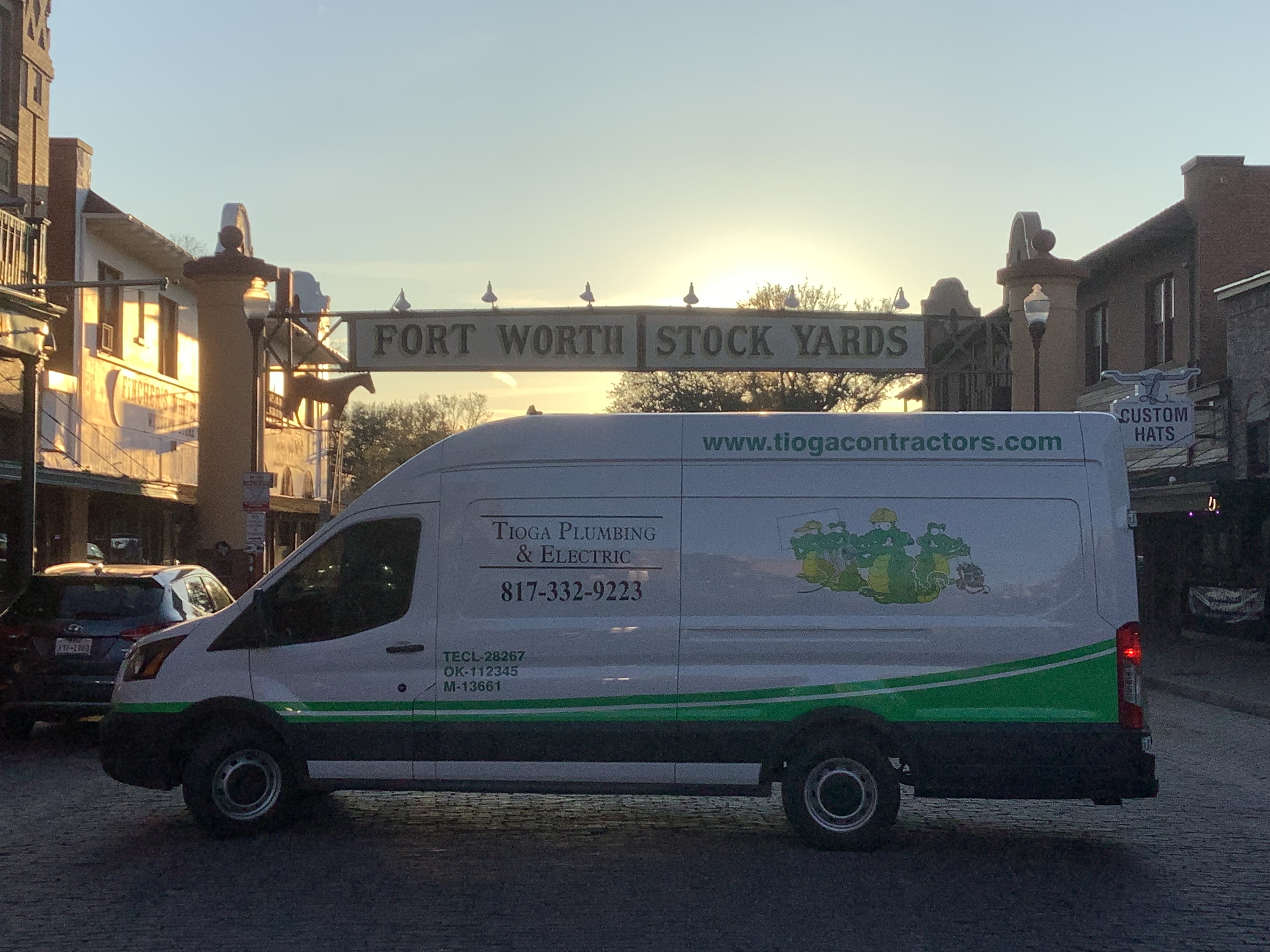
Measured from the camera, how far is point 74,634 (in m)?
12.9

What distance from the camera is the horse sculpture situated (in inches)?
1722

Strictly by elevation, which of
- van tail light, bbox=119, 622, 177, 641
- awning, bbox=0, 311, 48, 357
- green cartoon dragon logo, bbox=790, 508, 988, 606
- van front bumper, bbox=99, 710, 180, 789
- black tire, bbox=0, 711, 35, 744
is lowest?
black tire, bbox=0, 711, 35, 744

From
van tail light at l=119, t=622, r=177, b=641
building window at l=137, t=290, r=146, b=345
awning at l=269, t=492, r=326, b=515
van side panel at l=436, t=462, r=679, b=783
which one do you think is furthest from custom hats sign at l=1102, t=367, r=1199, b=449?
building window at l=137, t=290, r=146, b=345

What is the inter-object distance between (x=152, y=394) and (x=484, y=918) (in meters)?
26.1

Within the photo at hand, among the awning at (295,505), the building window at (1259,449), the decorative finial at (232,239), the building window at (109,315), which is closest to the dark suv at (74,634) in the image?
the decorative finial at (232,239)

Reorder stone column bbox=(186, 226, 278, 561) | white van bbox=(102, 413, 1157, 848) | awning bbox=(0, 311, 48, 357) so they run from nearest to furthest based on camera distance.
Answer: white van bbox=(102, 413, 1157, 848), awning bbox=(0, 311, 48, 357), stone column bbox=(186, 226, 278, 561)

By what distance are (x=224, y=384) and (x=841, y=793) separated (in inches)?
677

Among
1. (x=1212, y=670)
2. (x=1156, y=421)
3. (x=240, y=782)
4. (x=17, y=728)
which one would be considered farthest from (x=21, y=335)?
(x=1212, y=670)

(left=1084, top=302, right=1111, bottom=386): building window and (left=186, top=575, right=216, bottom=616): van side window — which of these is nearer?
(left=186, top=575, right=216, bottom=616): van side window

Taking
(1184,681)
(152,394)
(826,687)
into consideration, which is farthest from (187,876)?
(152,394)

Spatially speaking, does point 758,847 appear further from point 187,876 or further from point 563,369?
point 563,369

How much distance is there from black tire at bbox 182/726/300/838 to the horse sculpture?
30.9 metres

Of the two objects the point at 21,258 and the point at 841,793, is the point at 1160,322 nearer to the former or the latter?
the point at 21,258

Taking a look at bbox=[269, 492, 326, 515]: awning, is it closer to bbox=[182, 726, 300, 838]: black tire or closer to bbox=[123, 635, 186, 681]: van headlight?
bbox=[123, 635, 186, 681]: van headlight
